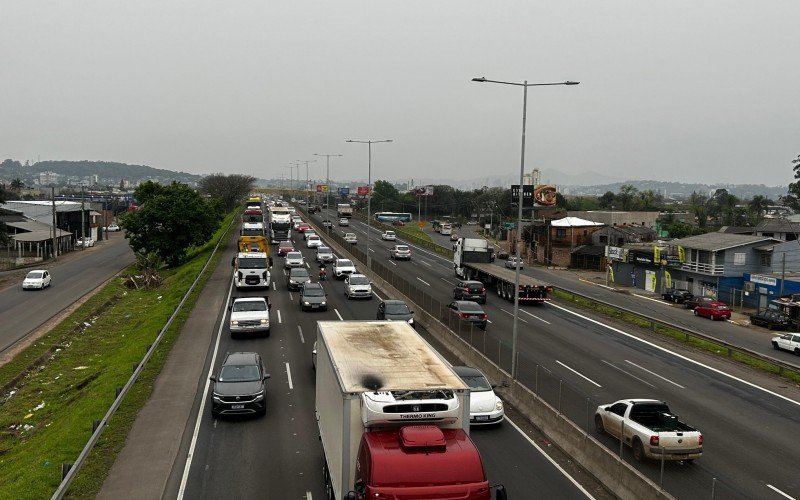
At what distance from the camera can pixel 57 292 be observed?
52.0 metres

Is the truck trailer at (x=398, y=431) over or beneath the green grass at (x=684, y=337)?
over

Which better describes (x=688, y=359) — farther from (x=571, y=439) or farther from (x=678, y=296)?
(x=678, y=296)

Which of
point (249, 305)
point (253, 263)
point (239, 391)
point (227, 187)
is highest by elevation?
point (227, 187)

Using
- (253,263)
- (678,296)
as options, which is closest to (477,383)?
(253,263)

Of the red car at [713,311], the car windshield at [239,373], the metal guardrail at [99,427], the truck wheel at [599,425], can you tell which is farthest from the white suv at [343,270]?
the truck wheel at [599,425]

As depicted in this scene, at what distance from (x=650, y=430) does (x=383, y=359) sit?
24.4 feet

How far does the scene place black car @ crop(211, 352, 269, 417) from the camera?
19.3 metres

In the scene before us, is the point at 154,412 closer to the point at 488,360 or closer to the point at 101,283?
the point at 488,360

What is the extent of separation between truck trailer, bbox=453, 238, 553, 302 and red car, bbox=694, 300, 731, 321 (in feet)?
39.5

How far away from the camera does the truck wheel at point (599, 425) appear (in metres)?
18.7

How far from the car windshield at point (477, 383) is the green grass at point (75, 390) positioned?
10081 millimetres

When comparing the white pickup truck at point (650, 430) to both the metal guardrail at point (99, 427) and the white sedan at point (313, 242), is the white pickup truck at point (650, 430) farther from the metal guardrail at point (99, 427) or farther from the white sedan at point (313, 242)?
the white sedan at point (313, 242)

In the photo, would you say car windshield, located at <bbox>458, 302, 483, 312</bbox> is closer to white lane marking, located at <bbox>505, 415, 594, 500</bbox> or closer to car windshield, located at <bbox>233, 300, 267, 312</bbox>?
car windshield, located at <bbox>233, 300, 267, 312</bbox>

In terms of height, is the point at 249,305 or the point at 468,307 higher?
the point at 249,305
